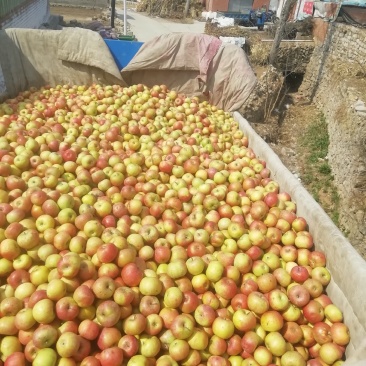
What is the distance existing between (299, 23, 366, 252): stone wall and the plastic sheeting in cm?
281

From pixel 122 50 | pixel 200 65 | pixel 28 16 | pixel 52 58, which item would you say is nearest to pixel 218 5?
pixel 28 16

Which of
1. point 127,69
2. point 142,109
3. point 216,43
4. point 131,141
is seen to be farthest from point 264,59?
point 131,141

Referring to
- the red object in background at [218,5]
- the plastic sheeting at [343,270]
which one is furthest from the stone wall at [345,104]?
the red object in background at [218,5]

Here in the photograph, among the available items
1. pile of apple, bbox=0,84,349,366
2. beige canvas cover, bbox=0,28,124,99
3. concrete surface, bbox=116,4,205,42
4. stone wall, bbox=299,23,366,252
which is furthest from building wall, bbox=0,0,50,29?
stone wall, bbox=299,23,366,252

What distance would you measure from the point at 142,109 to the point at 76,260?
3.91 meters

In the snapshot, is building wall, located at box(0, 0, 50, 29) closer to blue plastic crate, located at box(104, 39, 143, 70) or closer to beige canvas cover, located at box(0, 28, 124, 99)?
beige canvas cover, located at box(0, 28, 124, 99)

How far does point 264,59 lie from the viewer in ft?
44.8

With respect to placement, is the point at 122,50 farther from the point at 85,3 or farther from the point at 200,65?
the point at 85,3

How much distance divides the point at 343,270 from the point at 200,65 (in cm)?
529

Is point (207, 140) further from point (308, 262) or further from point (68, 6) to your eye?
point (68, 6)

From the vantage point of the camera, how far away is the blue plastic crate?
271 inches

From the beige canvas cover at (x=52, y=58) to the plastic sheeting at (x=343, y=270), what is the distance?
5058 millimetres

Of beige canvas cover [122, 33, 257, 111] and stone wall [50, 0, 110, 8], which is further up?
beige canvas cover [122, 33, 257, 111]

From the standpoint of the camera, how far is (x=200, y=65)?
22.2 ft
